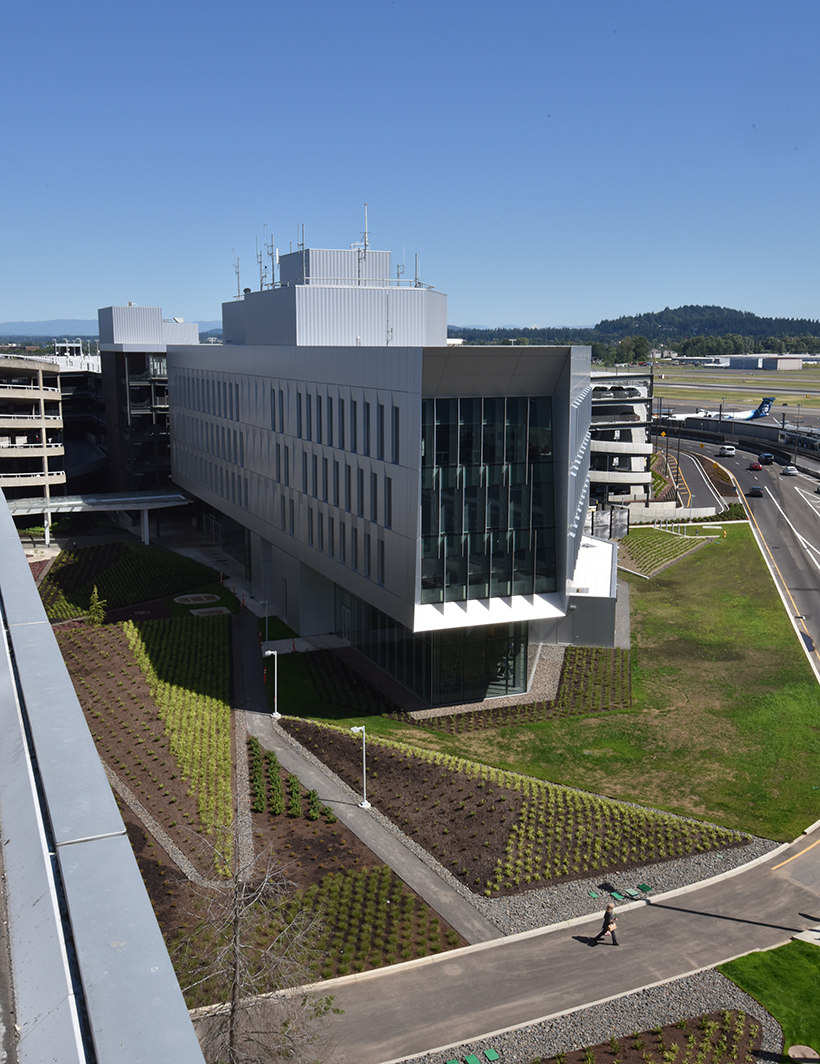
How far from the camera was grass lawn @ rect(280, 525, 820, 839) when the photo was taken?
3688 cm

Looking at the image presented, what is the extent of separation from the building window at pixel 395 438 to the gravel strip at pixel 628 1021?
78.8 ft

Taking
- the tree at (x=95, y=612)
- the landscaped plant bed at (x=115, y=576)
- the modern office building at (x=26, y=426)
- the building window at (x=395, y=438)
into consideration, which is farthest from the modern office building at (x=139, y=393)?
the building window at (x=395, y=438)

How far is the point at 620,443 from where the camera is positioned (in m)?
104

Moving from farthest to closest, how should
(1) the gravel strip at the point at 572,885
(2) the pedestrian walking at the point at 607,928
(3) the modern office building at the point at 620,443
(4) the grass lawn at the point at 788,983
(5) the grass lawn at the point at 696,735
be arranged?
(3) the modern office building at the point at 620,443 → (5) the grass lawn at the point at 696,735 → (1) the gravel strip at the point at 572,885 → (2) the pedestrian walking at the point at 607,928 → (4) the grass lawn at the point at 788,983

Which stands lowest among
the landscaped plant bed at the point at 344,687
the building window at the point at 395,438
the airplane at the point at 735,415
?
the landscaped plant bed at the point at 344,687

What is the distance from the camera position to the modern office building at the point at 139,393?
3457 inches

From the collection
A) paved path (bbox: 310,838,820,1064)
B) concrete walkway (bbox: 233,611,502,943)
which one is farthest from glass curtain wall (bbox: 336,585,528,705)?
paved path (bbox: 310,838,820,1064)

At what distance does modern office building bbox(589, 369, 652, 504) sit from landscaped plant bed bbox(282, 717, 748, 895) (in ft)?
225

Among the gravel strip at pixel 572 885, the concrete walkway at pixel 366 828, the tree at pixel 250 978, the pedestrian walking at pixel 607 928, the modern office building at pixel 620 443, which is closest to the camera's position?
the tree at pixel 250 978

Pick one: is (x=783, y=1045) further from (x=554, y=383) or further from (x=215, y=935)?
(x=554, y=383)

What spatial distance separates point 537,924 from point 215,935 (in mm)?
10484

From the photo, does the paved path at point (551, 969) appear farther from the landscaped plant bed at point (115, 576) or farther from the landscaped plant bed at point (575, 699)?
the landscaped plant bed at point (115, 576)

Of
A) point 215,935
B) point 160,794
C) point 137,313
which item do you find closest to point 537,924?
point 215,935

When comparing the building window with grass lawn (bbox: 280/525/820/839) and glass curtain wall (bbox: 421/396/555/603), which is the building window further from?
grass lawn (bbox: 280/525/820/839)
